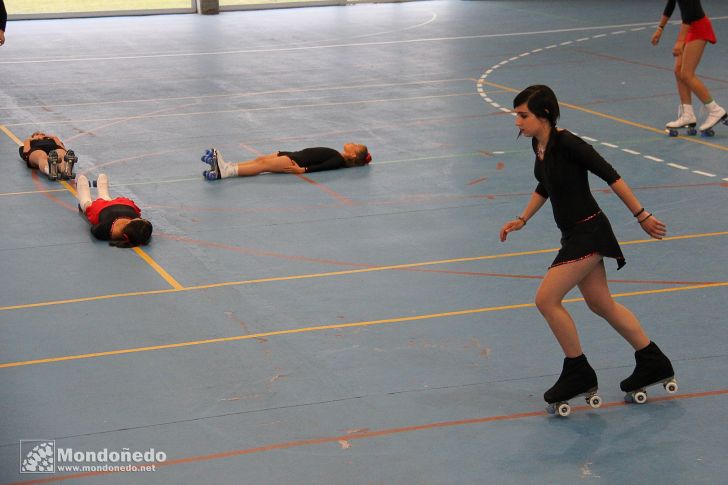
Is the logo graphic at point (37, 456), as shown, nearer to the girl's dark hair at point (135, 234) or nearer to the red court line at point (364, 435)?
the red court line at point (364, 435)

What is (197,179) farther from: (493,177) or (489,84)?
(489,84)

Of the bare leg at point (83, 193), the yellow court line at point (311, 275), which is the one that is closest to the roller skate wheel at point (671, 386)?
the yellow court line at point (311, 275)

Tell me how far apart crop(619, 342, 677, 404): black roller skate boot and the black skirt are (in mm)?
693

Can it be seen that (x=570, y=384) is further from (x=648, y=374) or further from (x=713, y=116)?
(x=713, y=116)

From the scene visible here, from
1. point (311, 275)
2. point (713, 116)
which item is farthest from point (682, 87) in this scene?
point (311, 275)

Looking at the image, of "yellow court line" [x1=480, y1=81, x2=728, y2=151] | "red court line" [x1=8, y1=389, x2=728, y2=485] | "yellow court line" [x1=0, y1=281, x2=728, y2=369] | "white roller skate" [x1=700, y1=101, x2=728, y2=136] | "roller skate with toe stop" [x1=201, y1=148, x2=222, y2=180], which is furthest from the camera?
"white roller skate" [x1=700, y1=101, x2=728, y2=136]

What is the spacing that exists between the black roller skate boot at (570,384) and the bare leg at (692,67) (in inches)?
337

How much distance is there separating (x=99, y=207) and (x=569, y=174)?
236 inches

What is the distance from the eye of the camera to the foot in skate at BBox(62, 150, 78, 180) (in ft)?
42.4

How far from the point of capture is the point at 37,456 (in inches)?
252

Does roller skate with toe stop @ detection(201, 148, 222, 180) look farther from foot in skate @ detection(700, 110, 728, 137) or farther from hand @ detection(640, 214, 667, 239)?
hand @ detection(640, 214, 667, 239)

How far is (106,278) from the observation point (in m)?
9.66

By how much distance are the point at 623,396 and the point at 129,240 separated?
537 centimetres

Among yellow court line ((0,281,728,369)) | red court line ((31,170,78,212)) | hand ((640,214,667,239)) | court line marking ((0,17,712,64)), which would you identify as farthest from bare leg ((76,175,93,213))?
court line marking ((0,17,712,64))
